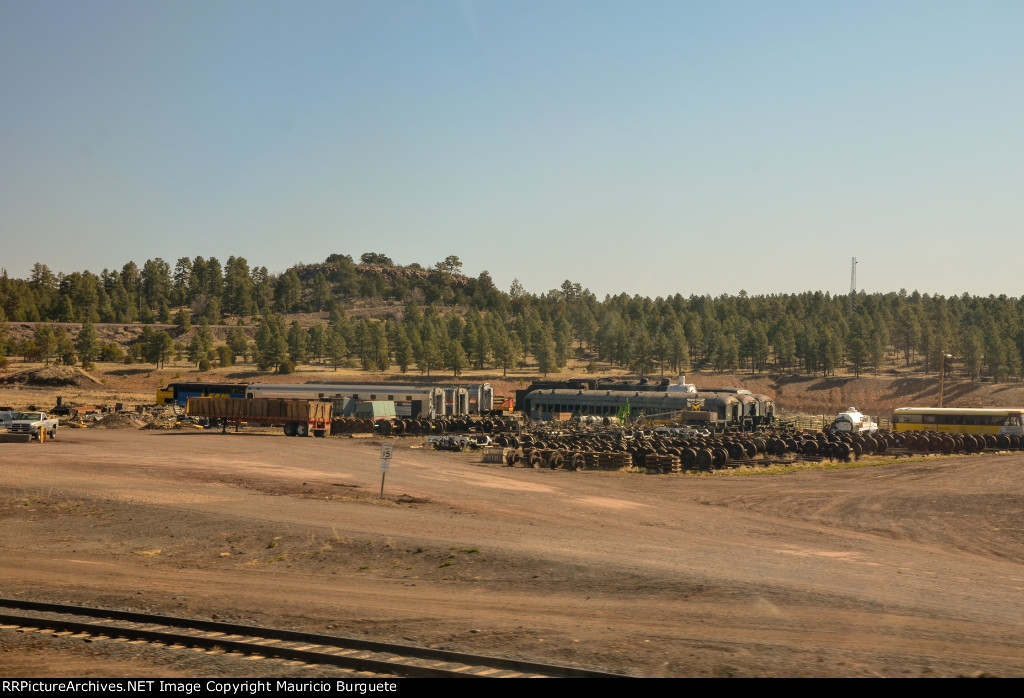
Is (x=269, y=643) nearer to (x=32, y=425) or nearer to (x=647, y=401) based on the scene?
(x=32, y=425)

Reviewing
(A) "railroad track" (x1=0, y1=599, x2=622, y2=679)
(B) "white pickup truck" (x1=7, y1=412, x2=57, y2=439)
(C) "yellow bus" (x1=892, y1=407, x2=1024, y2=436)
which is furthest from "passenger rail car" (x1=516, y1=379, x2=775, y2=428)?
(A) "railroad track" (x1=0, y1=599, x2=622, y2=679)

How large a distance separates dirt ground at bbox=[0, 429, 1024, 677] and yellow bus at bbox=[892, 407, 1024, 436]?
34.1 metres

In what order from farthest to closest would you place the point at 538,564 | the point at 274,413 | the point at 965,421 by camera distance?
1. the point at 965,421
2. the point at 274,413
3. the point at 538,564

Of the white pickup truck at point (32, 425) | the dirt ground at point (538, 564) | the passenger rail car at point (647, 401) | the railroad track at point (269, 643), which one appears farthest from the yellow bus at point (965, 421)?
the white pickup truck at point (32, 425)

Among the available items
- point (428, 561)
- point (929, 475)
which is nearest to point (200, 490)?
point (428, 561)

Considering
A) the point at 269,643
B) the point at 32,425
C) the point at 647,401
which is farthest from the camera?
the point at 647,401

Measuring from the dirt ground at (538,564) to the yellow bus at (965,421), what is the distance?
112ft

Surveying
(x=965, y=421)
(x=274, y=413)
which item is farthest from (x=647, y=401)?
(x=274, y=413)

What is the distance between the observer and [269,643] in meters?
12.4

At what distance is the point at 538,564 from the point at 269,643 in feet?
27.1

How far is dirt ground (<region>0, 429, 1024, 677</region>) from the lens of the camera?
12.5 metres

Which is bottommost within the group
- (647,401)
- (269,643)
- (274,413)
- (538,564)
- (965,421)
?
(965,421)

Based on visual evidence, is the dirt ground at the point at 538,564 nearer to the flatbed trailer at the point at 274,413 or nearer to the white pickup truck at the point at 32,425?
the white pickup truck at the point at 32,425

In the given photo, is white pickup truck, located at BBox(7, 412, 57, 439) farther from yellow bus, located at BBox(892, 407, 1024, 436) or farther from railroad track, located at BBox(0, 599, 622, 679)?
yellow bus, located at BBox(892, 407, 1024, 436)
